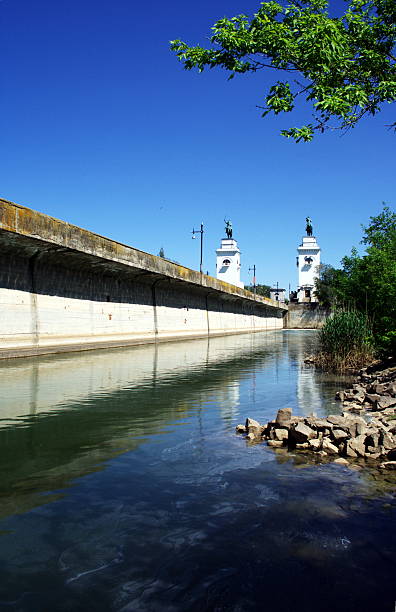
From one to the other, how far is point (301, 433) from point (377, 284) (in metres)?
17.3

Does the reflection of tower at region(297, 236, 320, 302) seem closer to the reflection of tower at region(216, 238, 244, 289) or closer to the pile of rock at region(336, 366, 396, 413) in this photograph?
the reflection of tower at region(216, 238, 244, 289)

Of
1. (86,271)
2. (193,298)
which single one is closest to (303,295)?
(193,298)

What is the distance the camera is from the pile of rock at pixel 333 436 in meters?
5.16

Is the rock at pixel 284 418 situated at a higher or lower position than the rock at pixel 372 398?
higher

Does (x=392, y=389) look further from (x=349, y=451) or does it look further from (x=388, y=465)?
(x=388, y=465)

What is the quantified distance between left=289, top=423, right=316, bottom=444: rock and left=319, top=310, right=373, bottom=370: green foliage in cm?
881

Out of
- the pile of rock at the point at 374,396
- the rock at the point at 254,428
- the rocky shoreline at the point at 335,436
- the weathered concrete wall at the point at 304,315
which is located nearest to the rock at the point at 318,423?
the rocky shoreline at the point at 335,436

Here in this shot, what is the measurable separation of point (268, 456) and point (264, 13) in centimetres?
589

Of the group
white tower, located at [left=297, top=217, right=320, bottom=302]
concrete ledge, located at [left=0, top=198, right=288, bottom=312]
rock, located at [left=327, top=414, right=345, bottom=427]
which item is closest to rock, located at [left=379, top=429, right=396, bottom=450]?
rock, located at [left=327, top=414, right=345, bottom=427]

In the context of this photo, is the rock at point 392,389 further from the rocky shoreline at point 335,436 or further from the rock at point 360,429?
the rock at point 360,429

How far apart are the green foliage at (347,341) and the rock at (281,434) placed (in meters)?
8.77

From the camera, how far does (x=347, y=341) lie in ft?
46.8

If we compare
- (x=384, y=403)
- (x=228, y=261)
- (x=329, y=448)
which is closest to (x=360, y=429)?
(x=329, y=448)

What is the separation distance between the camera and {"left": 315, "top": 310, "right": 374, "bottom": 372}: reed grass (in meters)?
14.0
